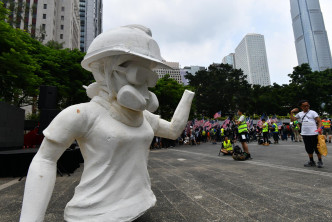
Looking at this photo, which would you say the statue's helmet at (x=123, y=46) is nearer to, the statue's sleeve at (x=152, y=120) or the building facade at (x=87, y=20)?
the statue's sleeve at (x=152, y=120)

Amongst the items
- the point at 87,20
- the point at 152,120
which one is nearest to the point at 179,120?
the point at 152,120

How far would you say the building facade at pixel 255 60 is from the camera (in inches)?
3789

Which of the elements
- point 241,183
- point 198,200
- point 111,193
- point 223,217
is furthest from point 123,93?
point 241,183

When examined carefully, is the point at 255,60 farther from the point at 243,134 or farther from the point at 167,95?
the point at 243,134

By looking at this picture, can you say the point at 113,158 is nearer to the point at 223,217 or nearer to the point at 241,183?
the point at 223,217

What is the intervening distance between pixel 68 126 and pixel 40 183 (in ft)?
1.14

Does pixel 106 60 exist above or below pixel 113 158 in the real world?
above

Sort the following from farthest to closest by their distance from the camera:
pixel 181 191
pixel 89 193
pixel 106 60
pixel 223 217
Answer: pixel 181 191 < pixel 223 217 < pixel 106 60 < pixel 89 193

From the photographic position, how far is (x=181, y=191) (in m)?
2.89

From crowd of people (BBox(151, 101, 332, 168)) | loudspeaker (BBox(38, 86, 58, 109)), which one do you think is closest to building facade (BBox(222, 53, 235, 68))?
crowd of people (BBox(151, 101, 332, 168))

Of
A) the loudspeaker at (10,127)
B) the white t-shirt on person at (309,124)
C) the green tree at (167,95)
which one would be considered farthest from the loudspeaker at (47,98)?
the green tree at (167,95)

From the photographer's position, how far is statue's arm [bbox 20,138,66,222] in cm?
104

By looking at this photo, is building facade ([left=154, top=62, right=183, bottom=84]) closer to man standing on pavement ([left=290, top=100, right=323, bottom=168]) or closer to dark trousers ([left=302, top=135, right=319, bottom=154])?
man standing on pavement ([left=290, top=100, right=323, bottom=168])

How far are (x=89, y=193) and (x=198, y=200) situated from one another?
1583mm
